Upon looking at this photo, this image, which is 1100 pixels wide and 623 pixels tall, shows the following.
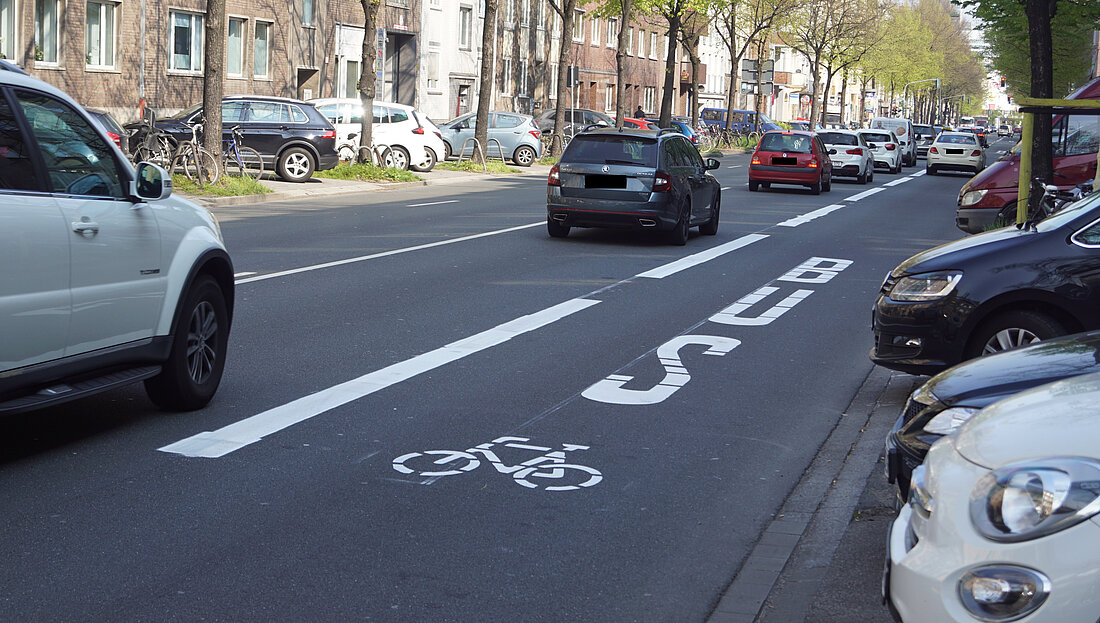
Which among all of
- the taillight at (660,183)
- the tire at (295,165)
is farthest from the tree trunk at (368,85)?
the taillight at (660,183)

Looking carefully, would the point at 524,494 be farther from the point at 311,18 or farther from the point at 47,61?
the point at 311,18

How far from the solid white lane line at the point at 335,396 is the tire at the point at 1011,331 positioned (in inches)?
133

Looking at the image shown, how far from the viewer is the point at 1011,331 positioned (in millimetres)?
7656

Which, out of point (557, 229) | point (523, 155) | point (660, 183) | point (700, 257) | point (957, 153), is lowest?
point (700, 257)

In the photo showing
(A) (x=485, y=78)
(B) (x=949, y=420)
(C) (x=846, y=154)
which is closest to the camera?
(B) (x=949, y=420)

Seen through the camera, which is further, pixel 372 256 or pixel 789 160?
pixel 789 160

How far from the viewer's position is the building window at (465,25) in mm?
56562

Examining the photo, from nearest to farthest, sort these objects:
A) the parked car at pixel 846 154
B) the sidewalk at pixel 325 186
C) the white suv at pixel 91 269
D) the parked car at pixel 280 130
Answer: the white suv at pixel 91 269
the sidewalk at pixel 325 186
the parked car at pixel 280 130
the parked car at pixel 846 154

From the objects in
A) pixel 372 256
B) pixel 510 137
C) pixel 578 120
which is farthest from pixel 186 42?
pixel 372 256

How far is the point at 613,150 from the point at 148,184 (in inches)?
453

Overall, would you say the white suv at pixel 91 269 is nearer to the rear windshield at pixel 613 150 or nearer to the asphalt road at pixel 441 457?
the asphalt road at pixel 441 457

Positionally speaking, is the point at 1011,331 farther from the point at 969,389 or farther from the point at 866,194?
the point at 866,194

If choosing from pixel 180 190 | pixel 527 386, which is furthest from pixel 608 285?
pixel 180 190

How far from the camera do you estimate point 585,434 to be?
23.3ft
